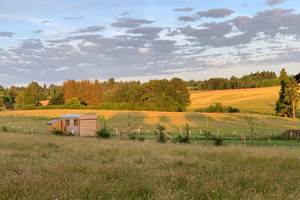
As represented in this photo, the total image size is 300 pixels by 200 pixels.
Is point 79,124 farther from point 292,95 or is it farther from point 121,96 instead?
point 121,96

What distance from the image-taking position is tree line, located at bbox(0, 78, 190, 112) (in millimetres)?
117438

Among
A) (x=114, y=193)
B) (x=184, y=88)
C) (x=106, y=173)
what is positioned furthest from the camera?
(x=184, y=88)

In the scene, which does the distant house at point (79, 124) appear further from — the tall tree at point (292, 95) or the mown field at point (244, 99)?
the mown field at point (244, 99)

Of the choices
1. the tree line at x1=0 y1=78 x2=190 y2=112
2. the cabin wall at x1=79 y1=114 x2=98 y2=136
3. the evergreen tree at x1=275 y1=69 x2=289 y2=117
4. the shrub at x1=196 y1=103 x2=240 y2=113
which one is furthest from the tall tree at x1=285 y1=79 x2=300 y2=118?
the cabin wall at x1=79 y1=114 x2=98 y2=136

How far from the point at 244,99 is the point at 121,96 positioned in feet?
113

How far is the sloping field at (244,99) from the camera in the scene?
373ft

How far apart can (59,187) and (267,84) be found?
150545 mm

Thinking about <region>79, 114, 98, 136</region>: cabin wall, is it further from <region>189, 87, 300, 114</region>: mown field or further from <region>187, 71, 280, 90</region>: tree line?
<region>187, 71, 280, 90</region>: tree line

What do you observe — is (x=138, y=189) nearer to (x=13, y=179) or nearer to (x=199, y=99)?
(x=13, y=179)

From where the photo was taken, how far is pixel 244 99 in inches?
4941

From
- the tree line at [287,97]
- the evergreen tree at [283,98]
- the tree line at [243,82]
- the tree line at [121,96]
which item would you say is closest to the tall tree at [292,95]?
the tree line at [287,97]

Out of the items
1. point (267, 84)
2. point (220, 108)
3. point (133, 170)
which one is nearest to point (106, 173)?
point (133, 170)

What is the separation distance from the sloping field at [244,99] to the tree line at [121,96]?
241 inches

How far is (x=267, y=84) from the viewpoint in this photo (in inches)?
5999
